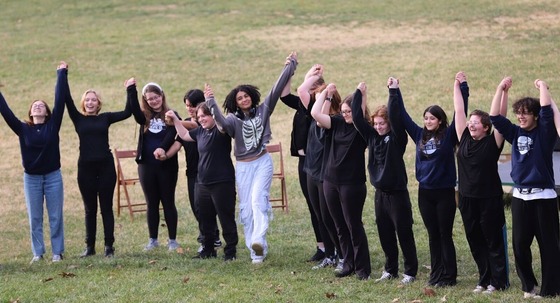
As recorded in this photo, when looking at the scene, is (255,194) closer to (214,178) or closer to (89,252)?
(214,178)

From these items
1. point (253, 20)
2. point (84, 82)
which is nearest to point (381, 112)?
point (84, 82)

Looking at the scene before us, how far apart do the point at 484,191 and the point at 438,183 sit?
47 centimetres

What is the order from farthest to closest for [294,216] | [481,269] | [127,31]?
1. [127,31]
2. [294,216]
3. [481,269]

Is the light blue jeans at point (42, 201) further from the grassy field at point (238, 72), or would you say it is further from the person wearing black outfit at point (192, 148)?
the person wearing black outfit at point (192, 148)

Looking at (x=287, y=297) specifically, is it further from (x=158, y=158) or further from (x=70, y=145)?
(x=70, y=145)

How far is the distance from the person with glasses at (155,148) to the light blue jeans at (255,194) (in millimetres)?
1196

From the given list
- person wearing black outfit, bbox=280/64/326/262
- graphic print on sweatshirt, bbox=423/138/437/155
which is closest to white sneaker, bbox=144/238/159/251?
person wearing black outfit, bbox=280/64/326/262

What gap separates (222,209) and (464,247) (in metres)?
2.74

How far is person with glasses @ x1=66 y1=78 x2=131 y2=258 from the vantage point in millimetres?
11469

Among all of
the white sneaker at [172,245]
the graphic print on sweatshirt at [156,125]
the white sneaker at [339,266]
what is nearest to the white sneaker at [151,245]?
the white sneaker at [172,245]

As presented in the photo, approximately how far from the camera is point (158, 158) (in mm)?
11555

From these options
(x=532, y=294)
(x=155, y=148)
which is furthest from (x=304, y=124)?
(x=532, y=294)

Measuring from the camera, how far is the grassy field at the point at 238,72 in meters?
9.73

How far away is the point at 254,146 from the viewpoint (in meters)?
10.7
